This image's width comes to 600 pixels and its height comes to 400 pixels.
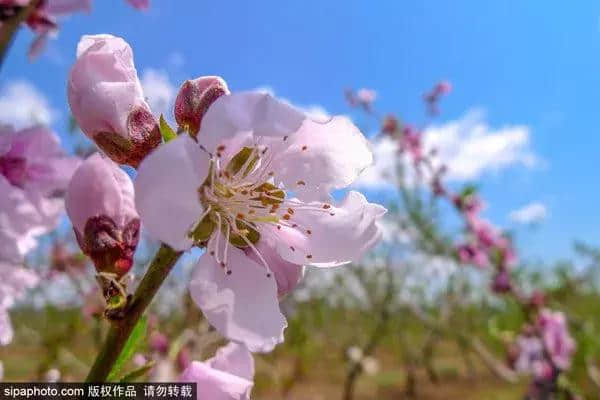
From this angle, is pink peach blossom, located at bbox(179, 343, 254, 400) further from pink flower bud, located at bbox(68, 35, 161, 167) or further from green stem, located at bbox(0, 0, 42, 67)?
green stem, located at bbox(0, 0, 42, 67)

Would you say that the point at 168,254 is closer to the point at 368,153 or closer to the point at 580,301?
the point at 368,153

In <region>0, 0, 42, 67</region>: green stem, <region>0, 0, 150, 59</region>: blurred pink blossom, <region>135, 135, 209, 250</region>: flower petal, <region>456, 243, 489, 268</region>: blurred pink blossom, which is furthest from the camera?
<region>456, 243, 489, 268</region>: blurred pink blossom

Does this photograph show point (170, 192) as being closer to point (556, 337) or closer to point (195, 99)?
point (195, 99)

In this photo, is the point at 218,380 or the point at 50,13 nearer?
the point at 218,380

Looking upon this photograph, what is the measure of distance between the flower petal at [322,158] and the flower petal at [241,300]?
13cm

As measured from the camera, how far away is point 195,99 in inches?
27.4

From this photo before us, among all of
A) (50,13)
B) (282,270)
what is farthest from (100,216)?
(50,13)

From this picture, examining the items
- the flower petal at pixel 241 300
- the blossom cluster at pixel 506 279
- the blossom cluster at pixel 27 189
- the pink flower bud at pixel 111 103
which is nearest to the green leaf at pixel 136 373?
the flower petal at pixel 241 300

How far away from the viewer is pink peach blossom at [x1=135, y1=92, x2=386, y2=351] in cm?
61

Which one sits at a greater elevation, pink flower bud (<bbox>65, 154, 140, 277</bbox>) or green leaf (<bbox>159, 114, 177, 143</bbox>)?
green leaf (<bbox>159, 114, 177, 143</bbox>)

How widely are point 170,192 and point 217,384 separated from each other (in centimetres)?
24

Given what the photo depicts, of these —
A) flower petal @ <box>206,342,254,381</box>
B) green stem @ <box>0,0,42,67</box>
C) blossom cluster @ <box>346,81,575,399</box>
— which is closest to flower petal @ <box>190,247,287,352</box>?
flower petal @ <box>206,342,254,381</box>

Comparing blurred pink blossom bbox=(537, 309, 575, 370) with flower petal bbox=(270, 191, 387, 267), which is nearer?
flower petal bbox=(270, 191, 387, 267)

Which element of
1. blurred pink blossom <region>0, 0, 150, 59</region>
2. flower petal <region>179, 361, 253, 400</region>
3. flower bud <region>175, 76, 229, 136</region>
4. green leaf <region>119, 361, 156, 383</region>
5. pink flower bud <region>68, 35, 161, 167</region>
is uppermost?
blurred pink blossom <region>0, 0, 150, 59</region>
